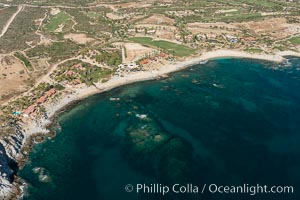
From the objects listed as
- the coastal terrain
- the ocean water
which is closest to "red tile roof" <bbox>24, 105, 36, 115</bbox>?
the coastal terrain

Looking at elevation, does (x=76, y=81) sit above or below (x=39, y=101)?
below

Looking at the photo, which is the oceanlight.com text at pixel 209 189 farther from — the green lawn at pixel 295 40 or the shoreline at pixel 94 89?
the green lawn at pixel 295 40

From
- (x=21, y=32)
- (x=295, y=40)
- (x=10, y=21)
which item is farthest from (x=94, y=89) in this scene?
(x=295, y=40)

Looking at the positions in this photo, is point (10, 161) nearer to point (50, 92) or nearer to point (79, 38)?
point (50, 92)

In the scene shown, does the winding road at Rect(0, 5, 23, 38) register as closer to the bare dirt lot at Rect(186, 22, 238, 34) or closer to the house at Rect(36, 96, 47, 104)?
the house at Rect(36, 96, 47, 104)

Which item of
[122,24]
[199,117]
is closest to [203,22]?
[122,24]
